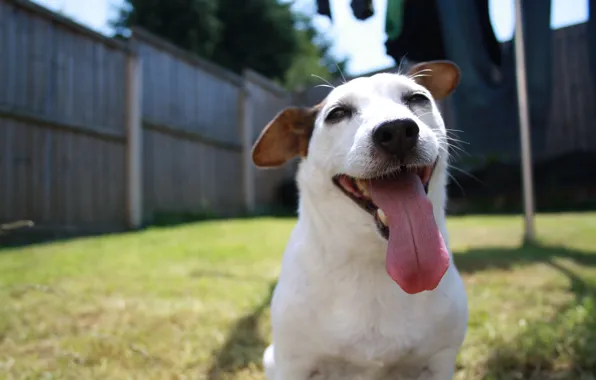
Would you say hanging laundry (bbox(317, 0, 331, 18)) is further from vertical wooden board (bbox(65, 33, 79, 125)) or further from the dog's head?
vertical wooden board (bbox(65, 33, 79, 125))

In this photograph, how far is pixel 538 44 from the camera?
7.17 feet

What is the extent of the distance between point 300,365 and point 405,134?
2.48ft

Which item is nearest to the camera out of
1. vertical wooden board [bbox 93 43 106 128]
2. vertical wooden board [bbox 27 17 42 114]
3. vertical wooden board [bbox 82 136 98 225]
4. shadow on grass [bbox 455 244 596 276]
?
shadow on grass [bbox 455 244 596 276]

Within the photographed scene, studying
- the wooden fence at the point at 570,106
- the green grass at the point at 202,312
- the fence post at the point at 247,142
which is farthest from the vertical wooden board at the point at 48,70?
the fence post at the point at 247,142

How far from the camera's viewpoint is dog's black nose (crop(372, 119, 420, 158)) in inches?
55.7

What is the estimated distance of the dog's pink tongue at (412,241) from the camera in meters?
1.34

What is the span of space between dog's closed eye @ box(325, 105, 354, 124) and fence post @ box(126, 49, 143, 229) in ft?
19.0

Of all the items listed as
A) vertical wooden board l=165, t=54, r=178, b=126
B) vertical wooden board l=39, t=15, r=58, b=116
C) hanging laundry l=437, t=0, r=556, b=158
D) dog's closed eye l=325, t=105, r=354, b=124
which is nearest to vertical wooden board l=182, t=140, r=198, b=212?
vertical wooden board l=165, t=54, r=178, b=126

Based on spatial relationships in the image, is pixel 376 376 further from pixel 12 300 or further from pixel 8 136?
pixel 8 136

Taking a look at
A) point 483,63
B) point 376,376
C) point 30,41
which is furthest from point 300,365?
point 30,41

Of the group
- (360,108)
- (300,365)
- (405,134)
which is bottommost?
(300,365)

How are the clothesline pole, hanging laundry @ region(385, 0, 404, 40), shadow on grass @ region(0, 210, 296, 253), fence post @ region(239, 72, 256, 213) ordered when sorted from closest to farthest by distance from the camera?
hanging laundry @ region(385, 0, 404, 40)
the clothesline pole
shadow on grass @ region(0, 210, 296, 253)
fence post @ region(239, 72, 256, 213)

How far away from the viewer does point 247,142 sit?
32.9 ft

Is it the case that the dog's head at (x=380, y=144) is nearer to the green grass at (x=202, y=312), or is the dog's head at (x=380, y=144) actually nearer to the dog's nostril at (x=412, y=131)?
the dog's nostril at (x=412, y=131)
